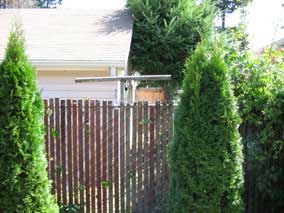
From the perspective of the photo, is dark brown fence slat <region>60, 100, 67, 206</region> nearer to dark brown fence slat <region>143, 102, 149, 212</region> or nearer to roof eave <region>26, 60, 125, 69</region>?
dark brown fence slat <region>143, 102, 149, 212</region>

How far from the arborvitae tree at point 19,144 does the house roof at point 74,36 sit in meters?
3.99

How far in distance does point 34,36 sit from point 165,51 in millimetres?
3912

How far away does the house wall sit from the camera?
26.0 feet

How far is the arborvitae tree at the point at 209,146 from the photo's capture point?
3.58 meters

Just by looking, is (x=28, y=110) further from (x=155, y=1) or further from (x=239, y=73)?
(x=155, y=1)

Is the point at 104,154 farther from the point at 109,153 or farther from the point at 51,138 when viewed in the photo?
the point at 51,138

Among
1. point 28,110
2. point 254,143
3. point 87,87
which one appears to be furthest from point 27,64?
point 87,87

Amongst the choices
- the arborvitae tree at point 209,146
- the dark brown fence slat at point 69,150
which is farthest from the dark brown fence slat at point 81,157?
the arborvitae tree at point 209,146

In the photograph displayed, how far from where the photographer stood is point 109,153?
14.6 ft

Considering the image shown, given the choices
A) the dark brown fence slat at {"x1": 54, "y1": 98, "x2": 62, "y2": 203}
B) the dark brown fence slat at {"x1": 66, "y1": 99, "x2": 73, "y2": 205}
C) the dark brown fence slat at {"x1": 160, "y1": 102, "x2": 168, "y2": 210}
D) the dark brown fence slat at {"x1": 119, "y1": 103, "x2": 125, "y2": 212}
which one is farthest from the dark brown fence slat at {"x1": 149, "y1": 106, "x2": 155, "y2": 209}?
the dark brown fence slat at {"x1": 54, "y1": 98, "x2": 62, "y2": 203}

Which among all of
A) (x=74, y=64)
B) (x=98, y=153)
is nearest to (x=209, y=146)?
(x=98, y=153)

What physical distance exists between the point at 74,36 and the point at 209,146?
6354mm

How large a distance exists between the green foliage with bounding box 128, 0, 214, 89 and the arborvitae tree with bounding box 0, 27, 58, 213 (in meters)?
6.92

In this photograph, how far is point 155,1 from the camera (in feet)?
34.3
